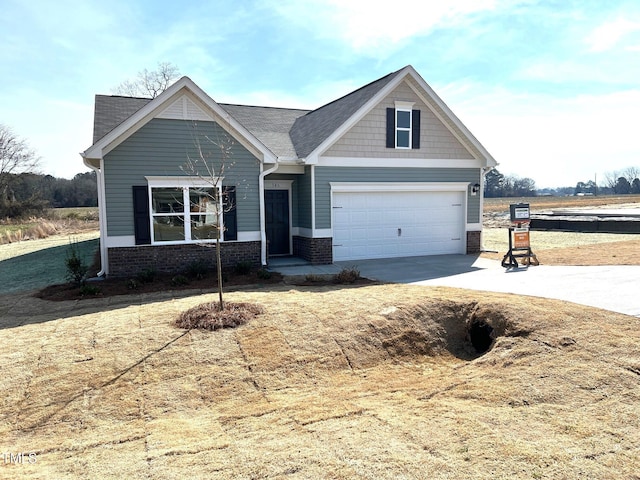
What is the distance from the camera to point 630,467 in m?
3.60

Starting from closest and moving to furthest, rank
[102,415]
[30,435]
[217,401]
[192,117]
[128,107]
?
[30,435] → [102,415] → [217,401] → [192,117] → [128,107]

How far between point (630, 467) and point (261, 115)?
54.5 ft


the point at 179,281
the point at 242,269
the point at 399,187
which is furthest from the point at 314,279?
the point at 399,187

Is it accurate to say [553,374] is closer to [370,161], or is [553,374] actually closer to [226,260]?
[226,260]

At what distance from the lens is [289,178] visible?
49.7 feet

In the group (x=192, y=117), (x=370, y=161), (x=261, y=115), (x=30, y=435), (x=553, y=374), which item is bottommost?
(x=30, y=435)

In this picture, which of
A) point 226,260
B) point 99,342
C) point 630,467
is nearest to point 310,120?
point 226,260

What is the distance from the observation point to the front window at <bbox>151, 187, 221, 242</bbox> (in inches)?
470

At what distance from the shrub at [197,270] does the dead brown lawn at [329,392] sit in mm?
2828

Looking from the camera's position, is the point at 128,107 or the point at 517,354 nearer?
the point at 517,354

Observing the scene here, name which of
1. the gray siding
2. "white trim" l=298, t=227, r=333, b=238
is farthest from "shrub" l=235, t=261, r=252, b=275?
the gray siding

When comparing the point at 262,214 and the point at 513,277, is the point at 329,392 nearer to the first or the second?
the point at 513,277

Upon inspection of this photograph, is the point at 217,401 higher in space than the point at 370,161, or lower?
lower

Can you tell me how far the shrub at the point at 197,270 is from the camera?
11438mm
